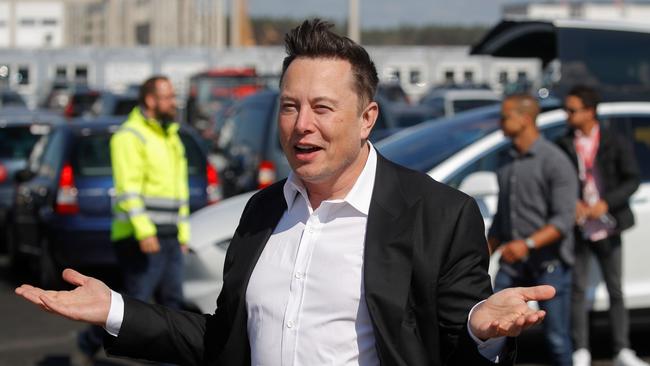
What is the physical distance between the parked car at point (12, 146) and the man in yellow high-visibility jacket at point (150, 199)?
266 inches

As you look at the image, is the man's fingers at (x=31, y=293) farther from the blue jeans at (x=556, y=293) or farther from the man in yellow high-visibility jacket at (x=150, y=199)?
the man in yellow high-visibility jacket at (x=150, y=199)

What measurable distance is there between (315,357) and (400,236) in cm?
35

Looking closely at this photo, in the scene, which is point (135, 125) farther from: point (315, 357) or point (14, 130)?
point (14, 130)

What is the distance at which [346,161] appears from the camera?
3074mm

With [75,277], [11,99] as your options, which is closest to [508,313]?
[75,277]

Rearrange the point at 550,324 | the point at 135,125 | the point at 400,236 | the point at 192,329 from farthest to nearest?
the point at 135,125, the point at 550,324, the point at 192,329, the point at 400,236

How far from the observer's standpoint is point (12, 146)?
599 inches

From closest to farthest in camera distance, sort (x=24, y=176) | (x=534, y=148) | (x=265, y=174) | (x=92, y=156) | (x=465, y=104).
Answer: (x=534, y=148), (x=92, y=156), (x=265, y=174), (x=24, y=176), (x=465, y=104)

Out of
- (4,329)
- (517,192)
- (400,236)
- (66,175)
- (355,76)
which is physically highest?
(355,76)

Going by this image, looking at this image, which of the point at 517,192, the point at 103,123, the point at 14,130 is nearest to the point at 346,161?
the point at 517,192

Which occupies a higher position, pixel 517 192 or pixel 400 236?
pixel 400 236

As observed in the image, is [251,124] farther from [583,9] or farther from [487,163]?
[583,9]

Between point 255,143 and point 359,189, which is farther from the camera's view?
point 255,143

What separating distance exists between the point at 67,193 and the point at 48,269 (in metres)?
0.79
